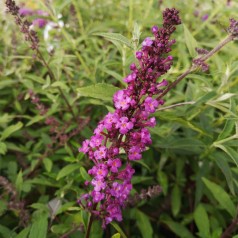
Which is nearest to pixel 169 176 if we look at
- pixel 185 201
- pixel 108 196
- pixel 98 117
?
pixel 185 201

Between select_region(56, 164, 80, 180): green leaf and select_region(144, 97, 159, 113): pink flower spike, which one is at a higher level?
select_region(144, 97, 159, 113): pink flower spike

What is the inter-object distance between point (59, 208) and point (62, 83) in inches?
33.1

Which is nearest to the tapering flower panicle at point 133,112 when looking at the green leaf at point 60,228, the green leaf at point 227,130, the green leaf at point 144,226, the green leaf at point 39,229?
the green leaf at point 39,229

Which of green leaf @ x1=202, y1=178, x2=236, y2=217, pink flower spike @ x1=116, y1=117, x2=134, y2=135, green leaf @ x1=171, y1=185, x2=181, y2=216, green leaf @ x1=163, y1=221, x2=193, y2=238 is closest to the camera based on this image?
pink flower spike @ x1=116, y1=117, x2=134, y2=135

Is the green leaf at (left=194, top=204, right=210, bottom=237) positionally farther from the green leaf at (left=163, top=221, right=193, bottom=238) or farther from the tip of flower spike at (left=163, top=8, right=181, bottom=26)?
the tip of flower spike at (left=163, top=8, right=181, bottom=26)

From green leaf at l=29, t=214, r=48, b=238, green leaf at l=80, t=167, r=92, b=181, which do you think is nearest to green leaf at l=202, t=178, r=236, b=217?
green leaf at l=80, t=167, r=92, b=181

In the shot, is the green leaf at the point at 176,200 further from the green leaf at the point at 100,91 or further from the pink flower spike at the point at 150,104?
the pink flower spike at the point at 150,104

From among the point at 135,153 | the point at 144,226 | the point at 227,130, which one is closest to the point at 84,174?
the point at 135,153

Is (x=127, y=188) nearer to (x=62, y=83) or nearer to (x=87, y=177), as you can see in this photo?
(x=87, y=177)

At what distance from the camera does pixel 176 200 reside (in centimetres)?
248

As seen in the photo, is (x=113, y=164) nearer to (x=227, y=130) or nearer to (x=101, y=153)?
(x=101, y=153)

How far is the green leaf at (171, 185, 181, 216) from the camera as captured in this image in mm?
2419

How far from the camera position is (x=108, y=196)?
156cm

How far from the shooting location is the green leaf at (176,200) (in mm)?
2419
